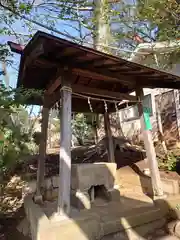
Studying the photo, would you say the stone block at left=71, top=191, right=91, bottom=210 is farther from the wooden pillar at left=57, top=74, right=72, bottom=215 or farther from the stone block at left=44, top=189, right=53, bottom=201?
the stone block at left=44, top=189, right=53, bottom=201

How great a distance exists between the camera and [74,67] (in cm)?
363

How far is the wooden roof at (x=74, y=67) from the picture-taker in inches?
117

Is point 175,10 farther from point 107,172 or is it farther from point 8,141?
point 8,141

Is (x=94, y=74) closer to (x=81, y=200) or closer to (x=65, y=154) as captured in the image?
(x=65, y=154)

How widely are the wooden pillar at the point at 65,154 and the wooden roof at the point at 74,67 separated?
31 cm

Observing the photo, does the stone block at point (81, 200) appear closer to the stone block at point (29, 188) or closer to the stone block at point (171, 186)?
the stone block at point (171, 186)

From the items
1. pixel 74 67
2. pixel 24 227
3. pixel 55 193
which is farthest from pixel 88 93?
pixel 24 227

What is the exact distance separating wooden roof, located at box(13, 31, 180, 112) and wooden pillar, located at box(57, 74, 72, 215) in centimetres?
31

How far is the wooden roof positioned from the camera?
2973 mm

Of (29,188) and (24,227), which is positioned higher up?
(29,188)

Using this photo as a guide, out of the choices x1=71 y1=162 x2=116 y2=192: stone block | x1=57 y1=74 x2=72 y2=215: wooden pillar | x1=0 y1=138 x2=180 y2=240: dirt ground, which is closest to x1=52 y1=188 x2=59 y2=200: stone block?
x1=0 y1=138 x2=180 y2=240: dirt ground

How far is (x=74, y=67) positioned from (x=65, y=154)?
1.44 metres

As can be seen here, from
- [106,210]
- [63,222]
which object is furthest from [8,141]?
[106,210]

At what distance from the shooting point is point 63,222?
3.06 meters
